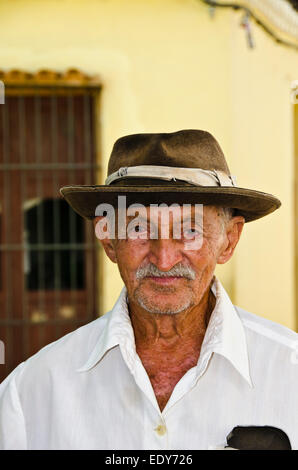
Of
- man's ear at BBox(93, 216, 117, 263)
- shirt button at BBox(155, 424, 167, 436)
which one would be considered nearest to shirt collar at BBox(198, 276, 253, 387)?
shirt button at BBox(155, 424, 167, 436)

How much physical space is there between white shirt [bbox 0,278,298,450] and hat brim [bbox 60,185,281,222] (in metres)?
0.29

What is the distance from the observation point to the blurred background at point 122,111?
429 centimetres

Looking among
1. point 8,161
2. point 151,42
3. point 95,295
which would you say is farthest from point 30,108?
point 95,295

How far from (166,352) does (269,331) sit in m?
0.30

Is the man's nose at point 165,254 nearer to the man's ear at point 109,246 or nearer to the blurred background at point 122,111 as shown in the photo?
the man's ear at point 109,246

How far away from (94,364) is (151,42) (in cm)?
333

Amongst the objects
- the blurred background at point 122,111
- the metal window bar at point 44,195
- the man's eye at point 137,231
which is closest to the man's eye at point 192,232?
the man's eye at point 137,231

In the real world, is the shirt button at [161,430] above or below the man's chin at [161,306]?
below

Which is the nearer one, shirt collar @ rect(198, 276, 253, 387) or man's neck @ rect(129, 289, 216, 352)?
shirt collar @ rect(198, 276, 253, 387)

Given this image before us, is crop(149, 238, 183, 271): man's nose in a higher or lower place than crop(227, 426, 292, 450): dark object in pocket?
higher

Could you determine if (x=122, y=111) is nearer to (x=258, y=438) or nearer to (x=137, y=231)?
(x=137, y=231)

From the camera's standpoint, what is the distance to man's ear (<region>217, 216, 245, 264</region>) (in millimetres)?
1647

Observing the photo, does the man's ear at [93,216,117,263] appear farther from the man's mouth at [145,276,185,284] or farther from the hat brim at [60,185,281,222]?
the man's mouth at [145,276,185,284]

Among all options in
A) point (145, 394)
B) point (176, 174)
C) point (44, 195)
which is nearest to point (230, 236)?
point (176, 174)
